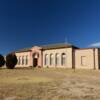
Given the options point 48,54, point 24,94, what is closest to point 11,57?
point 48,54

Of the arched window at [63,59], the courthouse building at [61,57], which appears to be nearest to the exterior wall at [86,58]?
the courthouse building at [61,57]

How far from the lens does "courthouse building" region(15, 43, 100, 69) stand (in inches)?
1613

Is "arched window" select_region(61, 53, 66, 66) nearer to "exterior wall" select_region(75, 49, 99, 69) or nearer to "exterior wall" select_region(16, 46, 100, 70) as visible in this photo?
"exterior wall" select_region(16, 46, 100, 70)

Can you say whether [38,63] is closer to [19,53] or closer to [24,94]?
[19,53]

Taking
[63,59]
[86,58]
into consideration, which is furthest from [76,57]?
[63,59]

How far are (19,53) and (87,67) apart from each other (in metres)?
26.1

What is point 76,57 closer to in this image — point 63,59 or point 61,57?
point 63,59

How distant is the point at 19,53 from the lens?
5962cm

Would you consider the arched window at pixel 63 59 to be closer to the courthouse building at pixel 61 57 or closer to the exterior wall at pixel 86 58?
the courthouse building at pixel 61 57

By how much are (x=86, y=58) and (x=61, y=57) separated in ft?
23.5

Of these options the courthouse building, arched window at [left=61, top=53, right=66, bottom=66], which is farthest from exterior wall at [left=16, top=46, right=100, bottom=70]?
arched window at [left=61, top=53, right=66, bottom=66]

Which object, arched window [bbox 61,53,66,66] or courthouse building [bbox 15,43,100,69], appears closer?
courthouse building [bbox 15,43,100,69]

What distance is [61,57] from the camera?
46.5 metres

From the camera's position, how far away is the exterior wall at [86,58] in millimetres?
40562
